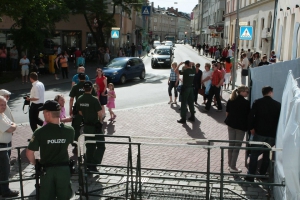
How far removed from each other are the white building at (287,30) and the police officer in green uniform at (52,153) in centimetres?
1841

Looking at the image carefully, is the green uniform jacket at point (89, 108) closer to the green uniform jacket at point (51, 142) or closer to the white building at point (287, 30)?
the green uniform jacket at point (51, 142)

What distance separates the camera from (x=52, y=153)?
15.9 feet

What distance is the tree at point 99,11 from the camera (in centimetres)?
3225

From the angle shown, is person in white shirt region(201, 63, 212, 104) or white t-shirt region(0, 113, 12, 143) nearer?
white t-shirt region(0, 113, 12, 143)

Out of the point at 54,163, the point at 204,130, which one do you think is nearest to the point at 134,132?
the point at 204,130

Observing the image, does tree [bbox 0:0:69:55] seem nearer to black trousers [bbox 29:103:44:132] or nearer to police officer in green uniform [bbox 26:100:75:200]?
black trousers [bbox 29:103:44:132]

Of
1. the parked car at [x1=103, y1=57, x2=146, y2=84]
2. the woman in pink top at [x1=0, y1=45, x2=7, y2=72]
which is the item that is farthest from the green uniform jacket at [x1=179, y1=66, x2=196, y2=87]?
the woman in pink top at [x1=0, y1=45, x2=7, y2=72]

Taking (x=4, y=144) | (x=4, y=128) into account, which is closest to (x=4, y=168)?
(x=4, y=144)

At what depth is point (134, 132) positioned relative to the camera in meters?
10.9

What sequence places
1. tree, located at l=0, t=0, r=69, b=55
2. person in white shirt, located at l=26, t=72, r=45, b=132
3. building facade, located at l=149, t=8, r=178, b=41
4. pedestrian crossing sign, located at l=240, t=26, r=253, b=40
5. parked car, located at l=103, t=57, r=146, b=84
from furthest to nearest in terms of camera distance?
building facade, located at l=149, t=8, r=178, b=41 < tree, located at l=0, t=0, r=69, b=55 < parked car, located at l=103, t=57, r=146, b=84 < pedestrian crossing sign, located at l=240, t=26, r=253, b=40 < person in white shirt, located at l=26, t=72, r=45, b=132

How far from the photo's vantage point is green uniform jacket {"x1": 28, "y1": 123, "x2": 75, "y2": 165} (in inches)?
188

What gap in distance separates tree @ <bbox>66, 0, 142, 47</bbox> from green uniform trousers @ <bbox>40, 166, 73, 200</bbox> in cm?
2867

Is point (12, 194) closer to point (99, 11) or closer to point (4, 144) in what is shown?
point (4, 144)

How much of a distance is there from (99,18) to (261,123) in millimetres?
29286
